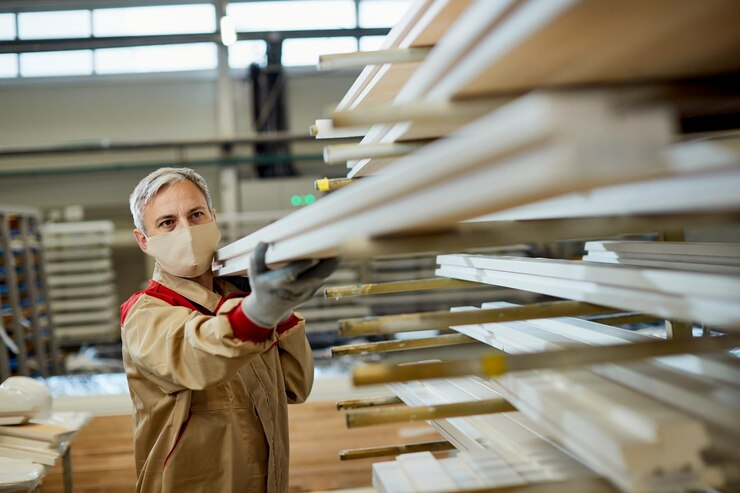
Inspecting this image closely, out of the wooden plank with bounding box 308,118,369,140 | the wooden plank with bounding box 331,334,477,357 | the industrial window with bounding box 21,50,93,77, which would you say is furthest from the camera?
the industrial window with bounding box 21,50,93,77

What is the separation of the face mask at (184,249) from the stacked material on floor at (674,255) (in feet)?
3.54

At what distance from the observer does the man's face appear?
78.5 inches

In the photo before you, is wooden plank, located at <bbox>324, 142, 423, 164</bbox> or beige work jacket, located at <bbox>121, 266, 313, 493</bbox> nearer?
wooden plank, located at <bbox>324, 142, 423, 164</bbox>

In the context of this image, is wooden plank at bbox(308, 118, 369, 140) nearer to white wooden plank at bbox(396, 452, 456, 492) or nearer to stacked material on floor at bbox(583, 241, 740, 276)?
stacked material on floor at bbox(583, 241, 740, 276)

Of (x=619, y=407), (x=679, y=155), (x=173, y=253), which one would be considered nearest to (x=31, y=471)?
(x=173, y=253)

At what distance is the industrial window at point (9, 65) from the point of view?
31.0 feet

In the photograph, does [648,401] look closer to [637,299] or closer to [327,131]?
[637,299]

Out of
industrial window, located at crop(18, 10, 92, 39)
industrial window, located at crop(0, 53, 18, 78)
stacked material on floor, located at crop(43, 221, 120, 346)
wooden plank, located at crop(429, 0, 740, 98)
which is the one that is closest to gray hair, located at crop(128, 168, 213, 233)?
wooden plank, located at crop(429, 0, 740, 98)

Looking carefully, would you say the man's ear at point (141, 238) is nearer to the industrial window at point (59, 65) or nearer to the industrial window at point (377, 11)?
the industrial window at point (377, 11)

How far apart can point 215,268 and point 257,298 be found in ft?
2.26

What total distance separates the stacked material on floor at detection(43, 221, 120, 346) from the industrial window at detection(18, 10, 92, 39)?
3.03 metres

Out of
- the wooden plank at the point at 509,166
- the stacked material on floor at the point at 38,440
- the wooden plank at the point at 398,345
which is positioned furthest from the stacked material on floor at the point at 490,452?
the stacked material on floor at the point at 38,440

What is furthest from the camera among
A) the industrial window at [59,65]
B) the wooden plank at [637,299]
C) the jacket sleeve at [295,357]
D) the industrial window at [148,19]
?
the industrial window at [59,65]

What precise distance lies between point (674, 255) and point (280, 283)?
887 millimetres
